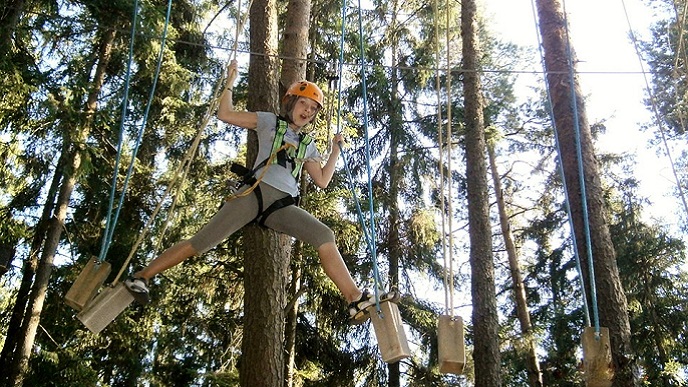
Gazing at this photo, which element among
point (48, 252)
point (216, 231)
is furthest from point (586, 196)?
point (48, 252)

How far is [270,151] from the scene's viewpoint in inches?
125

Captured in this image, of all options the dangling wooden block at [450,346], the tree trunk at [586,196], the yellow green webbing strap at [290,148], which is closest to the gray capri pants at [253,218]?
the yellow green webbing strap at [290,148]

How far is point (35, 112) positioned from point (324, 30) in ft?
14.4

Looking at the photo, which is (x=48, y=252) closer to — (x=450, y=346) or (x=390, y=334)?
(x=390, y=334)

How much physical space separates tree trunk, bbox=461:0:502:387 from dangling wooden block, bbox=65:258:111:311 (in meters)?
4.57

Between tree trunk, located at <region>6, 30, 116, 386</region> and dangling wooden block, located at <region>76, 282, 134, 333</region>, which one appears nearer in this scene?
dangling wooden block, located at <region>76, 282, 134, 333</region>

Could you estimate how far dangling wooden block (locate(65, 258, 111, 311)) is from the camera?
305 cm

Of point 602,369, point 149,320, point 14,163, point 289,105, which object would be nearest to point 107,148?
point 14,163

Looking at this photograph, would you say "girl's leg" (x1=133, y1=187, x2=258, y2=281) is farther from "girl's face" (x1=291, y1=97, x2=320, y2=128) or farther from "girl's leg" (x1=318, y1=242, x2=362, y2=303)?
"girl's face" (x1=291, y1=97, x2=320, y2=128)

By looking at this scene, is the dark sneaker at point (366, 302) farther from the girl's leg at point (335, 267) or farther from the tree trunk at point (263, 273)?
the tree trunk at point (263, 273)

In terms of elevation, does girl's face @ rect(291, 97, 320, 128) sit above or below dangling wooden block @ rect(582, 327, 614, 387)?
above

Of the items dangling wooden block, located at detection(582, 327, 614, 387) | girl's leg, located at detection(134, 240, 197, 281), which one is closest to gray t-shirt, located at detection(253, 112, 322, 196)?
girl's leg, located at detection(134, 240, 197, 281)

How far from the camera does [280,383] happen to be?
4262 mm

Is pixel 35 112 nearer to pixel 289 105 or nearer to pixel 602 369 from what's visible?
pixel 289 105
